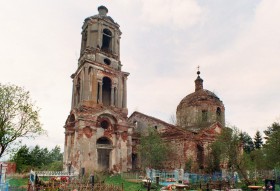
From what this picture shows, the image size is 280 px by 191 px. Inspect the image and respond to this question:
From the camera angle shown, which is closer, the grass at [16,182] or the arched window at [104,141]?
the grass at [16,182]

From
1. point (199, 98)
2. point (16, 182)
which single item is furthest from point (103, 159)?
point (199, 98)

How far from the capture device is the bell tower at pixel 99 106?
75.6 feet

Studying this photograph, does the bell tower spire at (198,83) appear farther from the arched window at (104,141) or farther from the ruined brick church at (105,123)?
the arched window at (104,141)

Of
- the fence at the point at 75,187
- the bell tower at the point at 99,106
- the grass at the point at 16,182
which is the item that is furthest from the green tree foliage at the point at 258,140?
the fence at the point at 75,187

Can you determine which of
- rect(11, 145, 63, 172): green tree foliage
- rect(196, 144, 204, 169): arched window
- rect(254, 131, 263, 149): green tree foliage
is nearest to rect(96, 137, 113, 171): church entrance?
rect(11, 145, 63, 172): green tree foliage

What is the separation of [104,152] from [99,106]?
4.39 meters

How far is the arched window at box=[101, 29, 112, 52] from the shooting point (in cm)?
2791

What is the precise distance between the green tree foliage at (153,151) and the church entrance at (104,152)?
10.4ft

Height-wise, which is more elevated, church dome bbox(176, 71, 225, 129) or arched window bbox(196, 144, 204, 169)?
church dome bbox(176, 71, 225, 129)

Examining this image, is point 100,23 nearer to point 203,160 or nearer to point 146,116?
point 146,116

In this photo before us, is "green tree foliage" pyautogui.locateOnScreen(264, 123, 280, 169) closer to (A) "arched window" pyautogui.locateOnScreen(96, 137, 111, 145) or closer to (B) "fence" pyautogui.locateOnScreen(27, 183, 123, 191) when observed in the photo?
(A) "arched window" pyautogui.locateOnScreen(96, 137, 111, 145)

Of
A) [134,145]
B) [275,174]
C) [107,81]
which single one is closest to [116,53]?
[107,81]

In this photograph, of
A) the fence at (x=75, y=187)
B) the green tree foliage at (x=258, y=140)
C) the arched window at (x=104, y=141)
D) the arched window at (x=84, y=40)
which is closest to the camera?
the fence at (x=75, y=187)

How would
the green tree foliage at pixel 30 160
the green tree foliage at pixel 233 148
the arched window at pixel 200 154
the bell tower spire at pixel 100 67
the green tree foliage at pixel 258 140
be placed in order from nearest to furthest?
the green tree foliage at pixel 233 148 → the bell tower spire at pixel 100 67 → the arched window at pixel 200 154 → the green tree foliage at pixel 30 160 → the green tree foliage at pixel 258 140
